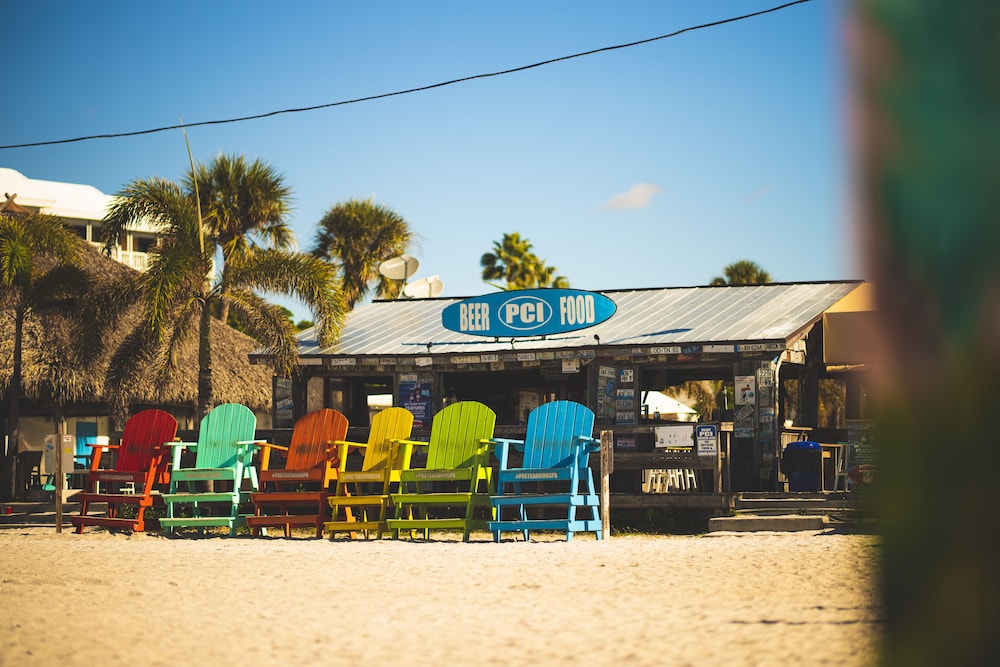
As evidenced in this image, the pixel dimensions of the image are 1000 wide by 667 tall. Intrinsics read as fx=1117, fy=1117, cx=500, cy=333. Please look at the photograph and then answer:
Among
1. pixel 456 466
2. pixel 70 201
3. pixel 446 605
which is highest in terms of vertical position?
pixel 70 201

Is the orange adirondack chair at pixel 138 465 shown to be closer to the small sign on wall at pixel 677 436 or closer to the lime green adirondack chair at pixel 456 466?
the lime green adirondack chair at pixel 456 466

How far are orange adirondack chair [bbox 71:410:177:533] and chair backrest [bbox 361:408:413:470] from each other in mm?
2097

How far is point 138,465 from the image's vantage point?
1073 cm

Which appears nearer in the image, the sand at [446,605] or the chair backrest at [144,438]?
the sand at [446,605]

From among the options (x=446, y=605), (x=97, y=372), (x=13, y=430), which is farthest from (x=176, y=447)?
(x=97, y=372)

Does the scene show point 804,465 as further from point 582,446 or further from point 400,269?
point 400,269

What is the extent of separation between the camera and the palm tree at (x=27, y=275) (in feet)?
54.7

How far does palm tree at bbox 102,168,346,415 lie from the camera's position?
1536 centimetres

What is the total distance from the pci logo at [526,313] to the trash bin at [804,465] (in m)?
3.47

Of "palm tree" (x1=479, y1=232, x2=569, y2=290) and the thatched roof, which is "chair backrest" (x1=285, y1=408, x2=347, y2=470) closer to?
the thatched roof

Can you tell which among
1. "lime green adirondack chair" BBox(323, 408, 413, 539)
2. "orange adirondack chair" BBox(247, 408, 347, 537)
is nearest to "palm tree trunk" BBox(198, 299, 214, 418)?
"orange adirondack chair" BBox(247, 408, 347, 537)

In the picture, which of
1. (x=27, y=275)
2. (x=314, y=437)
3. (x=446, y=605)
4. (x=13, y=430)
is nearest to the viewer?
(x=446, y=605)

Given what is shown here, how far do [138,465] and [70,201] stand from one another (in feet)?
116

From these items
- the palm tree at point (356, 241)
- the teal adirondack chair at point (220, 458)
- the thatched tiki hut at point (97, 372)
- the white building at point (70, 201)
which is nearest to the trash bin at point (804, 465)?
the teal adirondack chair at point (220, 458)
